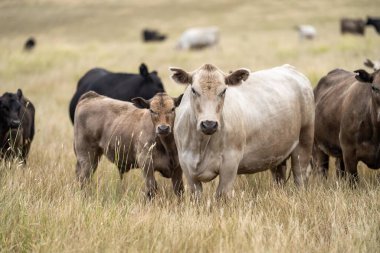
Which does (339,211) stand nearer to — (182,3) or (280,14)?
(280,14)

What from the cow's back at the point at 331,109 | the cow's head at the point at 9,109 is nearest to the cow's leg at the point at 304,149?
the cow's back at the point at 331,109

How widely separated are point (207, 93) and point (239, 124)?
73cm

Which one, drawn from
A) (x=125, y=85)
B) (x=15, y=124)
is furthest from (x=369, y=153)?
(x=125, y=85)

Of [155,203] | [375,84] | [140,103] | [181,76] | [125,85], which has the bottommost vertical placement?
[155,203]

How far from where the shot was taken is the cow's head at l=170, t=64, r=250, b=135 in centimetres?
569

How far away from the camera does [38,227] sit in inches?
199

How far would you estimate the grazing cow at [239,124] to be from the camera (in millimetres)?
5984

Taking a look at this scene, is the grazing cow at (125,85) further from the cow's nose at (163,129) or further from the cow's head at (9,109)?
the cow's nose at (163,129)

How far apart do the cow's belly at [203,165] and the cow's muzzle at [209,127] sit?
0.63m

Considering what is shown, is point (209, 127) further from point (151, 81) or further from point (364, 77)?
point (151, 81)

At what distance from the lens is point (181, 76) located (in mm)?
6258

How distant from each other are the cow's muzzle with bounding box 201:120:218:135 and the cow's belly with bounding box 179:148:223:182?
0.63 metres

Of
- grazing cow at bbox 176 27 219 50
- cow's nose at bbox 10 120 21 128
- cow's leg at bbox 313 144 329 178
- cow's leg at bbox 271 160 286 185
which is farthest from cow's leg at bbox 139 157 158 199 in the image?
grazing cow at bbox 176 27 219 50

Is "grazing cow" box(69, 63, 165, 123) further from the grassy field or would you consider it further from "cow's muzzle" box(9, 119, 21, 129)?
"cow's muzzle" box(9, 119, 21, 129)
